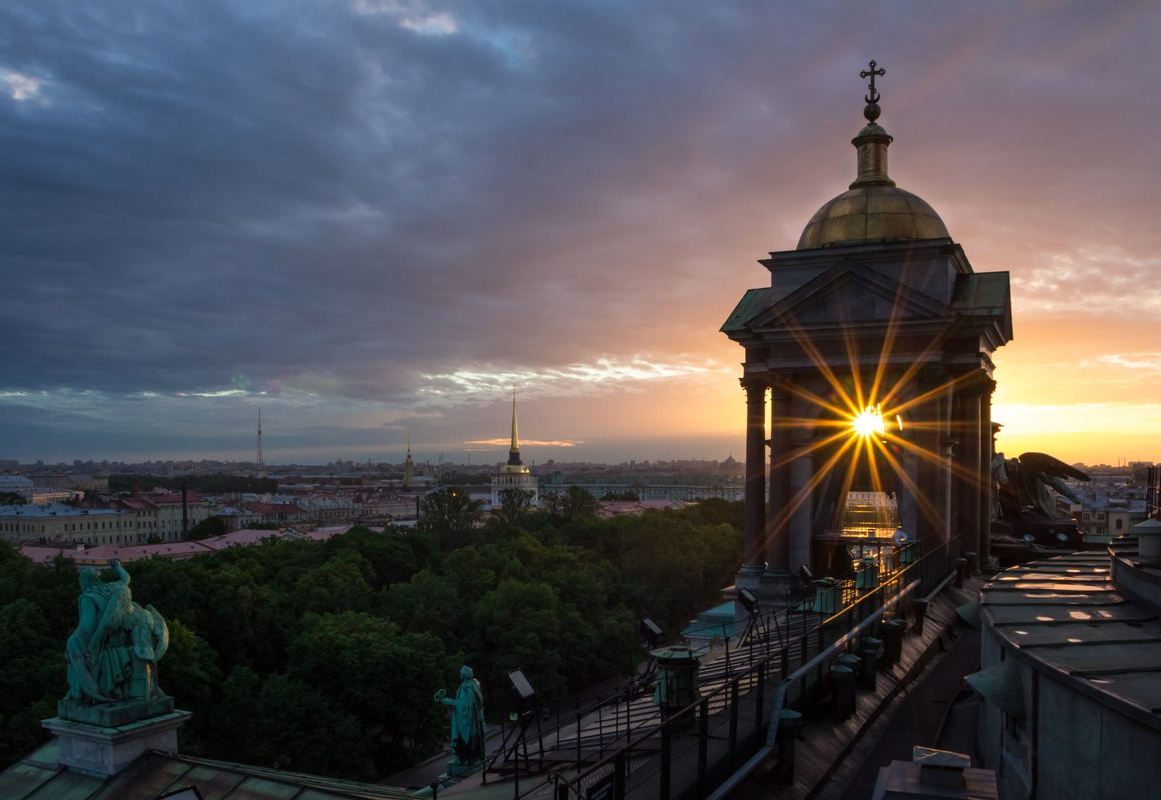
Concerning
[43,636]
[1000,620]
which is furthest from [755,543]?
[43,636]

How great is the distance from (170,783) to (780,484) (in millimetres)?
20165

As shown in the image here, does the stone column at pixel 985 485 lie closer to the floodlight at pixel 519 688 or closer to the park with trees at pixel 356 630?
the park with trees at pixel 356 630

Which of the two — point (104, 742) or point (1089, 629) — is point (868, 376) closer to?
point (1089, 629)

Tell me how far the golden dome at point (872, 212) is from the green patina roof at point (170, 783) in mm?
21580

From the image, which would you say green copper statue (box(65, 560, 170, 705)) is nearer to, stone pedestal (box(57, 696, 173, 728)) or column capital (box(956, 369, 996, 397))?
stone pedestal (box(57, 696, 173, 728))

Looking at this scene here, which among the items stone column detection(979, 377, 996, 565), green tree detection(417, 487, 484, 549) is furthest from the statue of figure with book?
green tree detection(417, 487, 484, 549)

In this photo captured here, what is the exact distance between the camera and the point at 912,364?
26.0 meters

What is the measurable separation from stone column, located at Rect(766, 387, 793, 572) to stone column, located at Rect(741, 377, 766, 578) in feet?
1.71

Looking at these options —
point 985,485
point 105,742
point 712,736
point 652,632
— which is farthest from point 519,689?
point 985,485

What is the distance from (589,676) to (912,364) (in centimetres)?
3420

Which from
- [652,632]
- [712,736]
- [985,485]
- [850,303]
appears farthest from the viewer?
[985,485]

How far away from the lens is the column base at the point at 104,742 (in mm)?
11711

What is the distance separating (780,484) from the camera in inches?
1111

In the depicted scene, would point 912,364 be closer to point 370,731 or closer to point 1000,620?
point 1000,620
